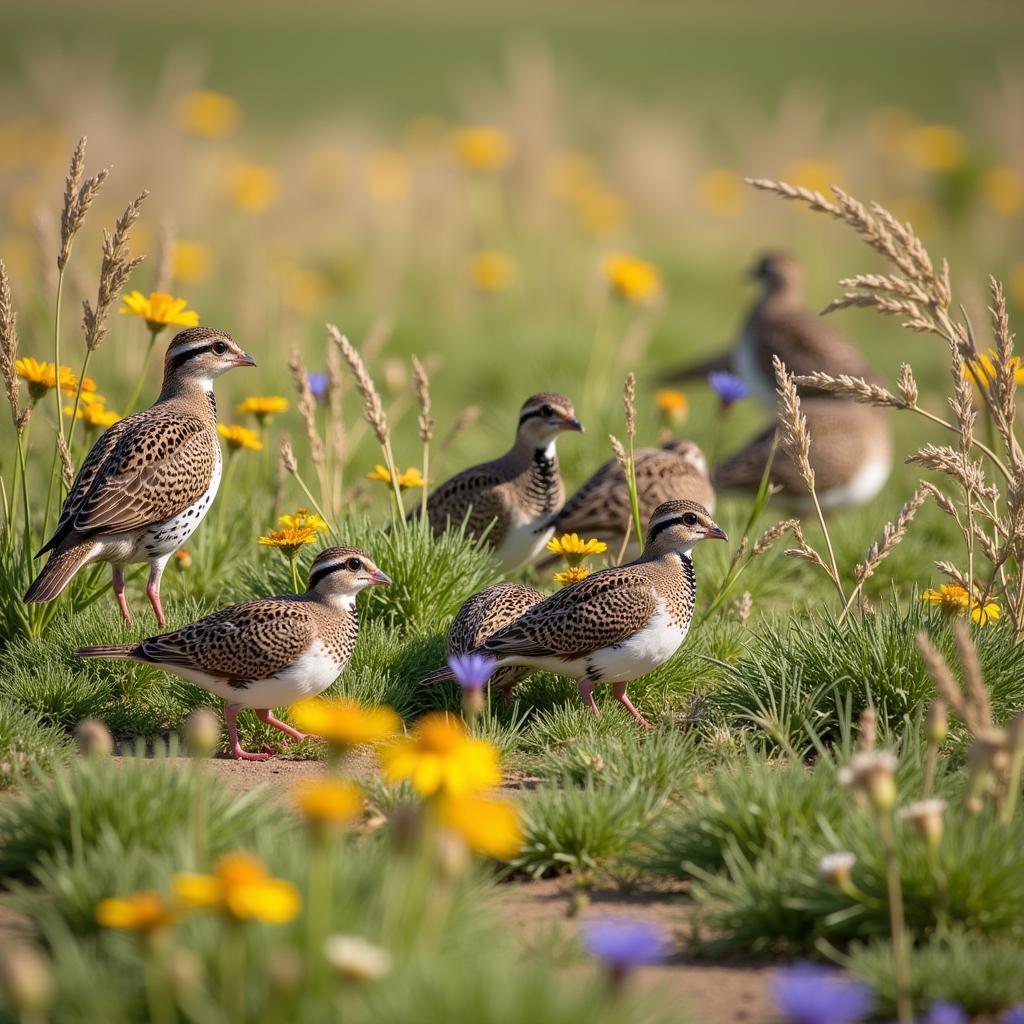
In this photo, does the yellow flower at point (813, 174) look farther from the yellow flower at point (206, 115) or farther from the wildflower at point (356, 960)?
the wildflower at point (356, 960)

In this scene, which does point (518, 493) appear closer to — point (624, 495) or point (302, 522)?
point (624, 495)

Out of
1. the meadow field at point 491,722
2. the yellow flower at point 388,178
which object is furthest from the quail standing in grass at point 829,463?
the yellow flower at point 388,178

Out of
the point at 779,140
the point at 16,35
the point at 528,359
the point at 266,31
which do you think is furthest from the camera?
the point at 266,31

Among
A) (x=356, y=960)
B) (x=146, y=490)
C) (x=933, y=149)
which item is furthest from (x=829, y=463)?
(x=933, y=149)

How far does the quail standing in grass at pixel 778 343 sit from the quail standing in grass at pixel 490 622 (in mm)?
5188

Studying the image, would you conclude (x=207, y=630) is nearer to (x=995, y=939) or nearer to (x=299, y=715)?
(x=299, y=715)

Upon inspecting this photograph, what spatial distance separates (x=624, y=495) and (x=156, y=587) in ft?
8.57

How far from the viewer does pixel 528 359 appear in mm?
13719

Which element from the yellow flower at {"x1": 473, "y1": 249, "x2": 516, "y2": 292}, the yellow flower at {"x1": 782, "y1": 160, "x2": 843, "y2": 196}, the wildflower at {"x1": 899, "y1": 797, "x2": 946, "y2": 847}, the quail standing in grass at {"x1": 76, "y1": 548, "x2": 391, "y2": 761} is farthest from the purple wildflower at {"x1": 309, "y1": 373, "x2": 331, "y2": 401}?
the yellow flower at {"x1": 782, "y1": 160, "x2": 843, "y2": 196}

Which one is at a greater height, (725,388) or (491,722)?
(725,388)

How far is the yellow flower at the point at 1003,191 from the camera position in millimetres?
18391

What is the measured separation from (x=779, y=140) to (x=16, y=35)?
31.1m

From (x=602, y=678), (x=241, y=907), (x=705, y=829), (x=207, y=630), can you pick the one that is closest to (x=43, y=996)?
(x=241, y=907)

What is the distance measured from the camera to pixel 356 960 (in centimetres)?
301
